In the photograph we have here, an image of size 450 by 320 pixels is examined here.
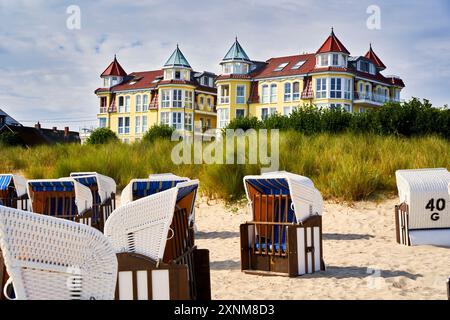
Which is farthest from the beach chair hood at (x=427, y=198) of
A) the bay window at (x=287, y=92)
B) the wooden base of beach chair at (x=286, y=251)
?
the bay window at (x=287, y=92)

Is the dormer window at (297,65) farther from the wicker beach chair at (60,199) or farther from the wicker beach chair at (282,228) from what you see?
the wicker beach chair at (282,228)

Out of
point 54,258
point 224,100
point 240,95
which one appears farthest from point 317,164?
point 224,100

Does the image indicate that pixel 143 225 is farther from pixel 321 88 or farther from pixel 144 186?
pixel 321 88

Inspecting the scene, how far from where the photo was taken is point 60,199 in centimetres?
882

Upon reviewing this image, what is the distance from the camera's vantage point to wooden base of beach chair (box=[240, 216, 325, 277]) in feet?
22.8

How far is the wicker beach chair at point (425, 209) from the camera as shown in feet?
28.9

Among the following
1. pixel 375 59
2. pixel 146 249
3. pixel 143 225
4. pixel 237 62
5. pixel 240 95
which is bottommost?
pixel 146 249

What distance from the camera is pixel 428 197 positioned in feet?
28.8

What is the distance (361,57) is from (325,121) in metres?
27.0

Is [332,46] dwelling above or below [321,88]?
above

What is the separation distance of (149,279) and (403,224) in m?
6.14

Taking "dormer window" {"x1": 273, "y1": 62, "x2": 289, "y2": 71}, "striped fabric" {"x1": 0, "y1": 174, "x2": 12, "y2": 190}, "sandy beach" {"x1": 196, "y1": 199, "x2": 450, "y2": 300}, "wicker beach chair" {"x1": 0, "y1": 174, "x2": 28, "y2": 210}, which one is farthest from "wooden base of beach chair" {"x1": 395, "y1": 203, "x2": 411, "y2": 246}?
"dormer window" {"x1": 273, "y1": 62, "x2": 289, "y2": 71}

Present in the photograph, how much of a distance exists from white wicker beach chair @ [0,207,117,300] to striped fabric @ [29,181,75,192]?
19.4ft
